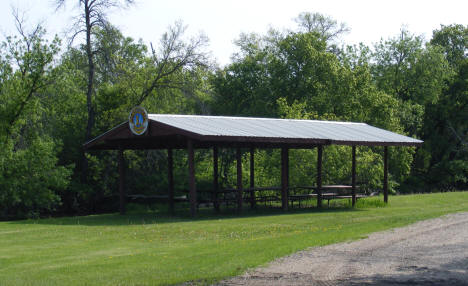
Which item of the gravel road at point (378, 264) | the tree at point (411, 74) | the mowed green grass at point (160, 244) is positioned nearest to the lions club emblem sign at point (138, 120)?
the mowed green grass at point (160, 244)

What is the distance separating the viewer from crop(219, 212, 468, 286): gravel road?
7.79 meters

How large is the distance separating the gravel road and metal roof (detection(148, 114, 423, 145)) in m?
7.08

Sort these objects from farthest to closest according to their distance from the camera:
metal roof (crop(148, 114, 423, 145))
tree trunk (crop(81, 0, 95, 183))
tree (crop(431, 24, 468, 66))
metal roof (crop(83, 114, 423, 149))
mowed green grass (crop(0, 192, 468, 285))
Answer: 1. tree (crop(431, 24, 468, 66))
2. tree trunk (crop(81, 0, 95, 183))
3. metal roof (crop(148, 114, 423, 145))
4. metal roof (crop(83, 114, 423, 149))
5. mowed green grass (crop(0, 192, 468, 285))

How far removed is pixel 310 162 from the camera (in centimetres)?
2845

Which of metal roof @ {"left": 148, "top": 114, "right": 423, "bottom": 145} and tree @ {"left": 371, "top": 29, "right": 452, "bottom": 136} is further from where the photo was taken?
tree @ {"left": 371, "top": 29, "right": 452, "bottom": 136}

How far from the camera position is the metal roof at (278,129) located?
1827 centimetres

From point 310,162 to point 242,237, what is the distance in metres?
15.8

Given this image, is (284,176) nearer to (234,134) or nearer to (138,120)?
(234,134)

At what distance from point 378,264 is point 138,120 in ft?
36.9

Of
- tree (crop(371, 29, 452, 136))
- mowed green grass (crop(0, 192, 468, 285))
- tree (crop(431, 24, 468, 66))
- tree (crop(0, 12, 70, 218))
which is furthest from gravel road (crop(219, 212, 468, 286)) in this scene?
tree (crop(431, 24, 468, 66))

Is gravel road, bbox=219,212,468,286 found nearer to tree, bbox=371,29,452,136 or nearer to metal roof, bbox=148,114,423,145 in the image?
metal roof, bbox=148,114,423,145

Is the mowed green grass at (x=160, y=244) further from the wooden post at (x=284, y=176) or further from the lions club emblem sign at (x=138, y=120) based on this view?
the lions club emblem sign at (x=138, y=120)

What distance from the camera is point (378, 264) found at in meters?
8.89

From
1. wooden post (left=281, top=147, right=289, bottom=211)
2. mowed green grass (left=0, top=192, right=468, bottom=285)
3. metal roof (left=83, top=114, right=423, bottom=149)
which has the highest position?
metal roof (left=83, top=114, right=423, bottom=149)
